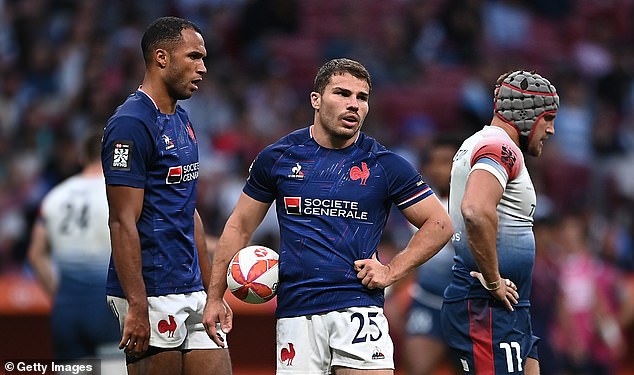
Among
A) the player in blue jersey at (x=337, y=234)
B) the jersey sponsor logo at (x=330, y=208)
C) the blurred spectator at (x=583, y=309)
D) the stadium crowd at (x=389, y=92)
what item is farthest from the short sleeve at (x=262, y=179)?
the blurred spectator at (x=583, y=309)

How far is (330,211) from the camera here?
253 inches

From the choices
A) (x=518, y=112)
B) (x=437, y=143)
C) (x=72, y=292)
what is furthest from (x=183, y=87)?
(x=437, y=143)

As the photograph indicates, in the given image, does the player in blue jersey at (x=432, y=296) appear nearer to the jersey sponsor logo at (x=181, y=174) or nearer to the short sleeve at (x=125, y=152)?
the jersey sponsor logo at (x=181, y=174)

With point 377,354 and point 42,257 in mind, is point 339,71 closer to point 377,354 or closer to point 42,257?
point 377,354

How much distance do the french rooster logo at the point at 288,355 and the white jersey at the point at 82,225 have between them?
2755 millimetres

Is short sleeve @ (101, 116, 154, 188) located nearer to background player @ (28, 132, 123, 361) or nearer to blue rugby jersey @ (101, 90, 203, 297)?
blue rugby jersey @ (101, 90, 203, 297)

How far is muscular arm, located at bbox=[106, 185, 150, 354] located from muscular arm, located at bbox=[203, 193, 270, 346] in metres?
0.41

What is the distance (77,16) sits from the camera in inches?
640

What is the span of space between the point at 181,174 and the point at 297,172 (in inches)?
26.0

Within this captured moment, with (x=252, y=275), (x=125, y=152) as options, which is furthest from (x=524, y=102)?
(x=125, y=152)

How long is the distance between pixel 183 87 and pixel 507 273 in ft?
7.16

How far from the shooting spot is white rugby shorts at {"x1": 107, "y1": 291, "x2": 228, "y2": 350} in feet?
21.0

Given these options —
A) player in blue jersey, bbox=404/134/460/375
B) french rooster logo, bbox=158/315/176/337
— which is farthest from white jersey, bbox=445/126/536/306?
player in blue jersey, bbox=404/134/460/375

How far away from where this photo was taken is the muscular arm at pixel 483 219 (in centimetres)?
639
